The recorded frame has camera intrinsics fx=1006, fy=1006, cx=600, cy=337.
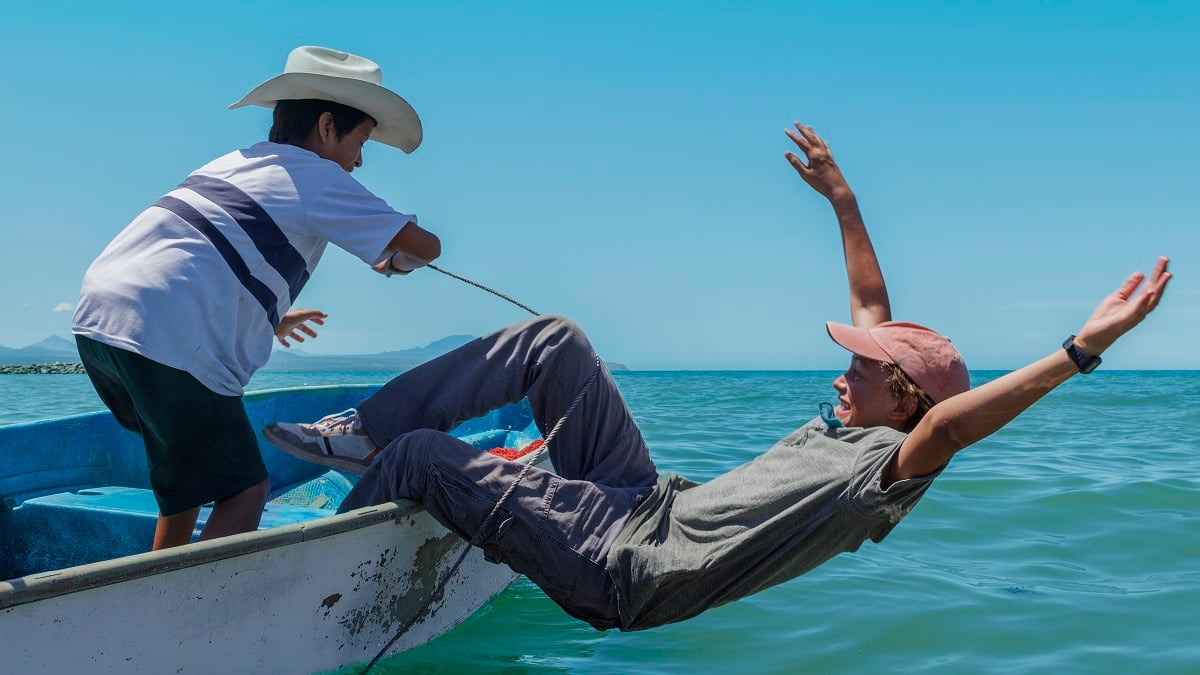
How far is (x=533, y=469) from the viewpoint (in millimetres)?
2992

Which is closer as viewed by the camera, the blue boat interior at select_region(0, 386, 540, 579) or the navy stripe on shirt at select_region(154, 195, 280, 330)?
the navy stripe on shirt at select_region(154, 195, 280, 330)

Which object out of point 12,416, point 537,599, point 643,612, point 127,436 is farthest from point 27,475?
point 12,416

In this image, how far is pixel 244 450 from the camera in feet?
9.82

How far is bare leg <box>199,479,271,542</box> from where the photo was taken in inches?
117

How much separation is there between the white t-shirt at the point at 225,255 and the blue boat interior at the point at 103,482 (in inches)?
37.0

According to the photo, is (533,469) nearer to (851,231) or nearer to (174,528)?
(174,528)

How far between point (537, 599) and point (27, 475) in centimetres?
235

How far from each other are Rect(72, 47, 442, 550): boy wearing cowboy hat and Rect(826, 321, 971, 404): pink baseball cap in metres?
1.32

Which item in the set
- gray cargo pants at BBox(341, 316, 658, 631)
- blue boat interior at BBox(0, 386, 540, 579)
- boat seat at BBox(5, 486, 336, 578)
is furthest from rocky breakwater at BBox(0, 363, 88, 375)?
gray cargo pants at BBox(341, 316, 658, 631)

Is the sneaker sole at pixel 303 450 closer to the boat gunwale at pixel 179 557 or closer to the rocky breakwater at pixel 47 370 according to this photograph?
the boat gunwale at pixel 179 557

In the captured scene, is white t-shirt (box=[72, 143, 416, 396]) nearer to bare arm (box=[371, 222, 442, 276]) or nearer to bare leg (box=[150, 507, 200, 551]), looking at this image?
bare arm (box=[371, 222, 442, 276])

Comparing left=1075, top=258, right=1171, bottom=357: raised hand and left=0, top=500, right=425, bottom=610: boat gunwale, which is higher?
left=1075, top=258, right=1171, bottom=357: raised hand

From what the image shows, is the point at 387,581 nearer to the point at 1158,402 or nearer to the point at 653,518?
the point at 653,518

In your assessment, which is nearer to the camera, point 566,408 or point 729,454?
point 566,408
